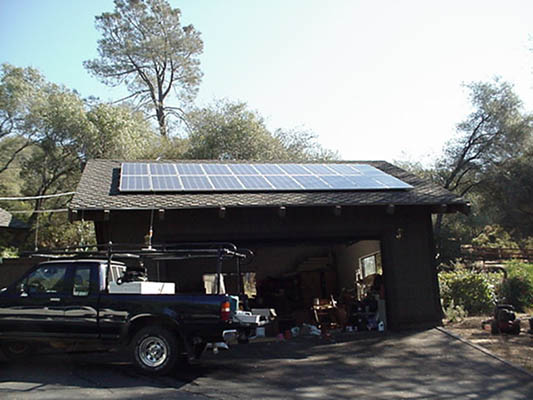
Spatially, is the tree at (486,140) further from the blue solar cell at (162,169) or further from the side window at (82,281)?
the side window at (82,281)

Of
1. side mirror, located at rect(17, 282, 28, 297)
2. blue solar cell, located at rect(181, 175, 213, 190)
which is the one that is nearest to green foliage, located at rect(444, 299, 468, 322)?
blue solar cell, located at rect(181, 175, 213, 190)

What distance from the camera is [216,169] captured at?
15.5 m

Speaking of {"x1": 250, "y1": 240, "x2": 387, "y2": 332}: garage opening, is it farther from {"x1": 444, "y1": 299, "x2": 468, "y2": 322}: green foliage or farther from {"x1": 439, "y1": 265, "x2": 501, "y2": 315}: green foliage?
{"x1": 439, "y1": 265, "x2": 501, "y2": 315}: green foliage

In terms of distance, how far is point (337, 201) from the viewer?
12680mm

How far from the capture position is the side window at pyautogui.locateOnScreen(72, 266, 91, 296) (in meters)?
8.73

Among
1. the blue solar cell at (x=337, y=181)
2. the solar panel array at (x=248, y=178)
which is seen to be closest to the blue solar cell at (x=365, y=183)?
the solar panel array at (x=248, y=178)

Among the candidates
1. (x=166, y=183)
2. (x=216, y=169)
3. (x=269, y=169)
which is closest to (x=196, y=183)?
(x=166, y=183)

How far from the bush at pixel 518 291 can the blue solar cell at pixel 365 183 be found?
7.16m

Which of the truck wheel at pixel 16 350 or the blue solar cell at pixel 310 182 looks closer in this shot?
the truck wheel at pixel 16 350

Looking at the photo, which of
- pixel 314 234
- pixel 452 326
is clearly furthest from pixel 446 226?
pixel 314 234

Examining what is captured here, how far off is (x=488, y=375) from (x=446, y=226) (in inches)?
901

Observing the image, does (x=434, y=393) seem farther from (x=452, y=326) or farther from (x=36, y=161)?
(x=36, y=161)

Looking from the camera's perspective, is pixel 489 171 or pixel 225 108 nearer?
pixel 489 171

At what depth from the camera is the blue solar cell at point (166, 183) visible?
12930 millimetres
